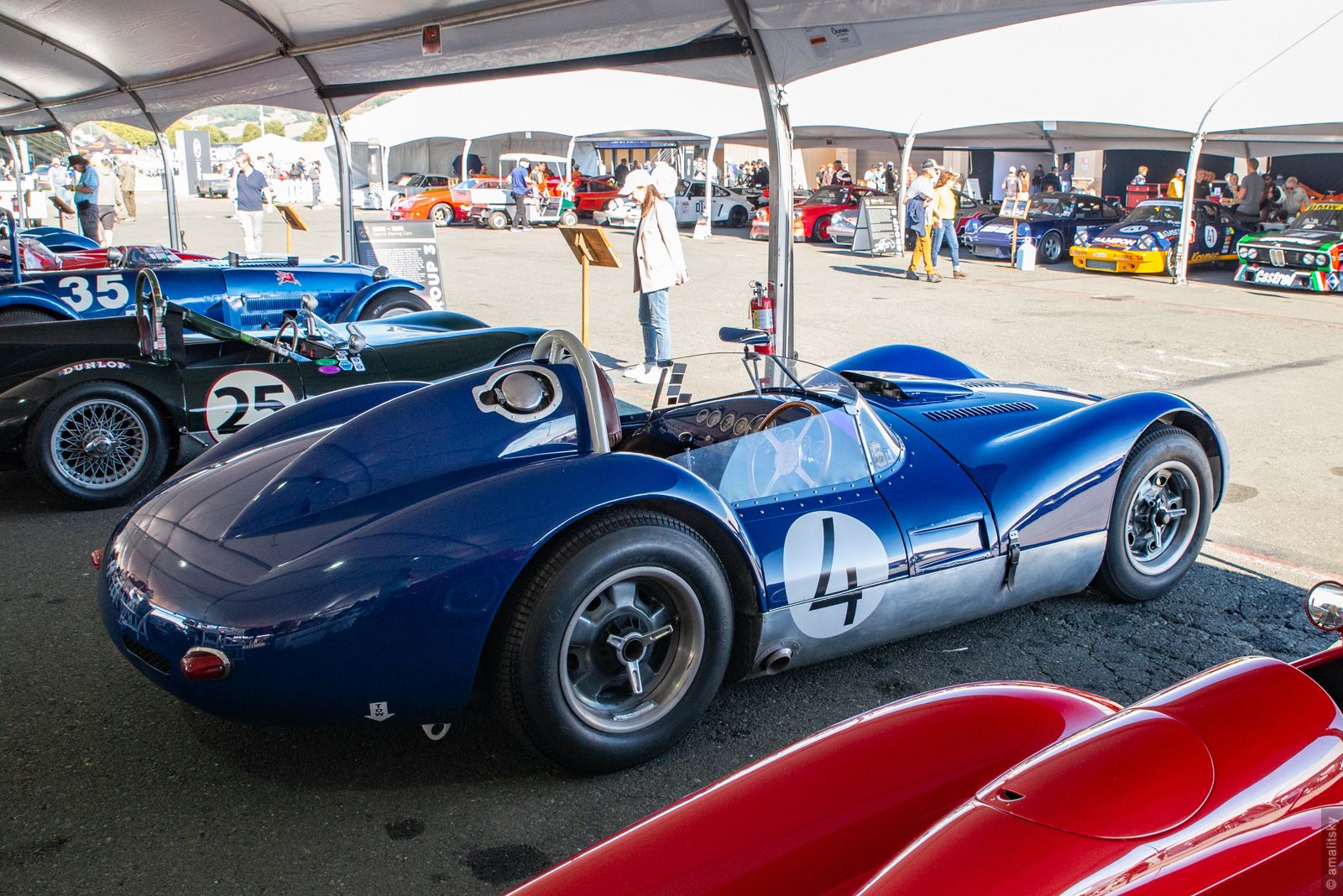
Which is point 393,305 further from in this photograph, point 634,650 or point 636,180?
point 634,650

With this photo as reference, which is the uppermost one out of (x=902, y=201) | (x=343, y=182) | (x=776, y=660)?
(x=343, y=182)

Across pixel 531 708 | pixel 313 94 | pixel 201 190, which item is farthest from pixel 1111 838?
pixel 201 190

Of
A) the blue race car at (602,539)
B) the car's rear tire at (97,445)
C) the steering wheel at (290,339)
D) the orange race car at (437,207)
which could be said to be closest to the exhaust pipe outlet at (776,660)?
the blue race car at (602,539)

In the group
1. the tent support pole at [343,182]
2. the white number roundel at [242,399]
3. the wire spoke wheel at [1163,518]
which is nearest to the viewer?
the wire spoke wheel at [1163,518]

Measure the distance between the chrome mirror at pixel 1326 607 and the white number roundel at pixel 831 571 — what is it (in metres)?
1.33

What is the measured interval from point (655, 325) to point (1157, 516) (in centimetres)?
505

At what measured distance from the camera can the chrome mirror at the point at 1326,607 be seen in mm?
2174

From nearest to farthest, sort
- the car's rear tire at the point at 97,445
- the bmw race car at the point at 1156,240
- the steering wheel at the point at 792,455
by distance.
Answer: the steering wheel at the point at 792,455 < the car's rear tire at the point at 97,445 < the bmw race car at the point at 1156,240

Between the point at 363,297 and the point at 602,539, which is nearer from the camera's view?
the point at 602,539

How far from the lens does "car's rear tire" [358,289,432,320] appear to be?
8.52 m

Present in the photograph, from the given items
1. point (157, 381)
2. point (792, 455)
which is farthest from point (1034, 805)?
point (157, 381)

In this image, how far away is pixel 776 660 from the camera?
3268 mm

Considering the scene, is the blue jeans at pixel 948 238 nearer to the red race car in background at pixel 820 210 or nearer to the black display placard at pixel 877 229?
the black display placard at pixel 877 229

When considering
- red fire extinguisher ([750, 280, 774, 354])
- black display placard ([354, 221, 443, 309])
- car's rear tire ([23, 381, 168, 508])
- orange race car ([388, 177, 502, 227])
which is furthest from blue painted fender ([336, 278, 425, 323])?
orange race car ([388, 177, 502, 227])
